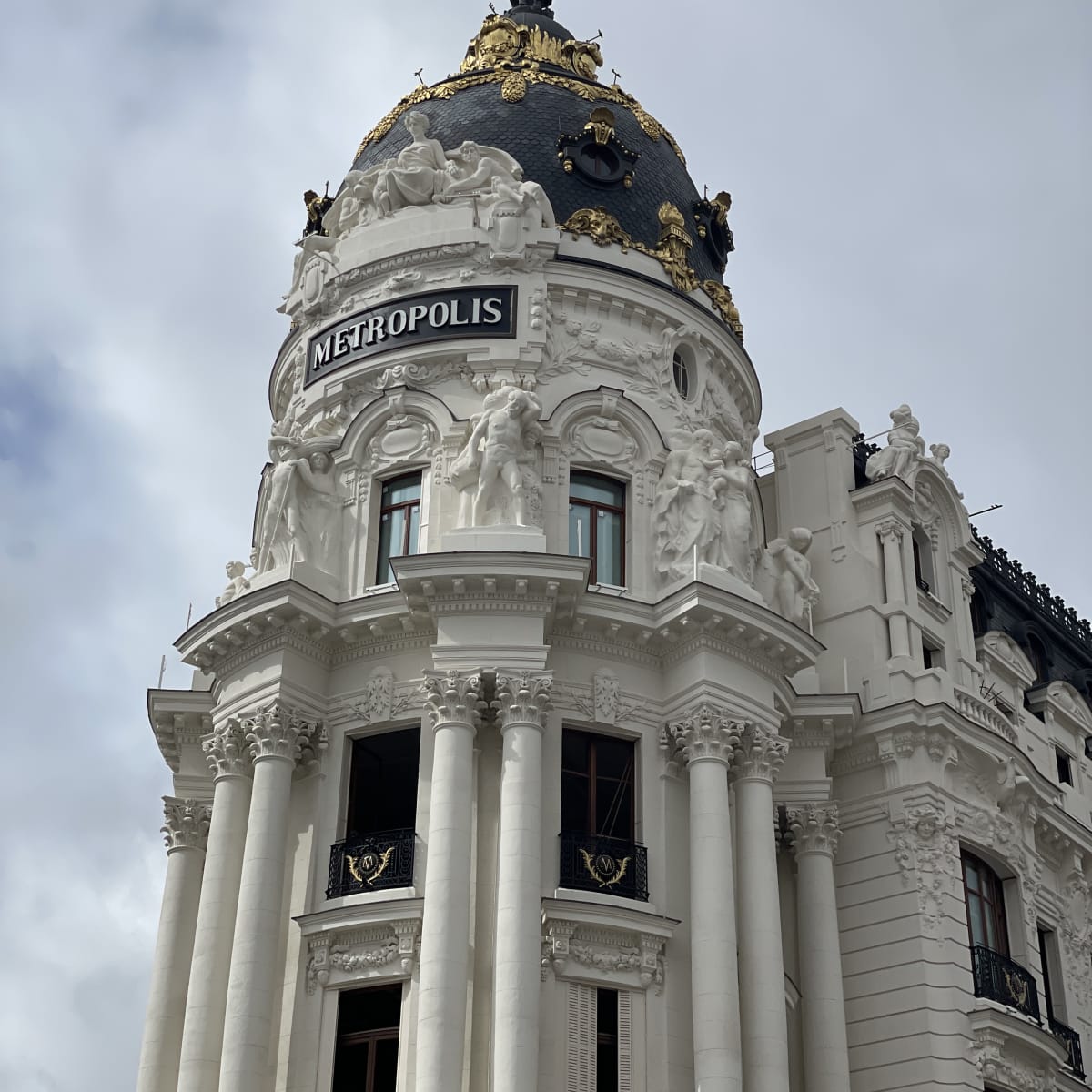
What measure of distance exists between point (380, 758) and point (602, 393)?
25.9ft

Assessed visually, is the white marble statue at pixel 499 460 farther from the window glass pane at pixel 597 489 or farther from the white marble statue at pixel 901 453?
the white marble statue at pixel 901 453

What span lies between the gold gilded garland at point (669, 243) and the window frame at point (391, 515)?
234 inches

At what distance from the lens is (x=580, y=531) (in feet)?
103

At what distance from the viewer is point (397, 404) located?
32.0 m

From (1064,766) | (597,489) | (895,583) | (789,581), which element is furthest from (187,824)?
(1064,766)

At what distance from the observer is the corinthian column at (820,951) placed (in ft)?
97.9

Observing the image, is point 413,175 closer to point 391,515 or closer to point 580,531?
point 391,515

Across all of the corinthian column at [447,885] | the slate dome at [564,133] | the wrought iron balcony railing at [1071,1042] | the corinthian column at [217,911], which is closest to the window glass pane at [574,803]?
the corinthian column at [447,885]

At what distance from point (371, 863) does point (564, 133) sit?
15.8m

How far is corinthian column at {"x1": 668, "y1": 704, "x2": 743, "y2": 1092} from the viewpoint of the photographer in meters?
26.3

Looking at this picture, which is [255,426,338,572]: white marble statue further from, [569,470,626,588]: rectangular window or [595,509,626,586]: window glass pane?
[595,509,626,586]: window glass pane

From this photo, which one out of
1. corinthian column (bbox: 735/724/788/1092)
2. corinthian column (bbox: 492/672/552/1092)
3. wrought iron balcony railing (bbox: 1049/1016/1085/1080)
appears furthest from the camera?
wrought iron balcony railing (bbox: 1049/1016/1085/1080)

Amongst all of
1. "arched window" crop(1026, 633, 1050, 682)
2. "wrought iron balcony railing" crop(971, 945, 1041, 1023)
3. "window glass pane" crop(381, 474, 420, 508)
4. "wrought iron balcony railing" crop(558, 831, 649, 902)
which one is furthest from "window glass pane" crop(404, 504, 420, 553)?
"arched window" crop(1026, 633, 1050, 682)

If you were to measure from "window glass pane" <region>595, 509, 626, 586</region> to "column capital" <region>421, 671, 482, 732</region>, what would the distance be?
3.99 meters
